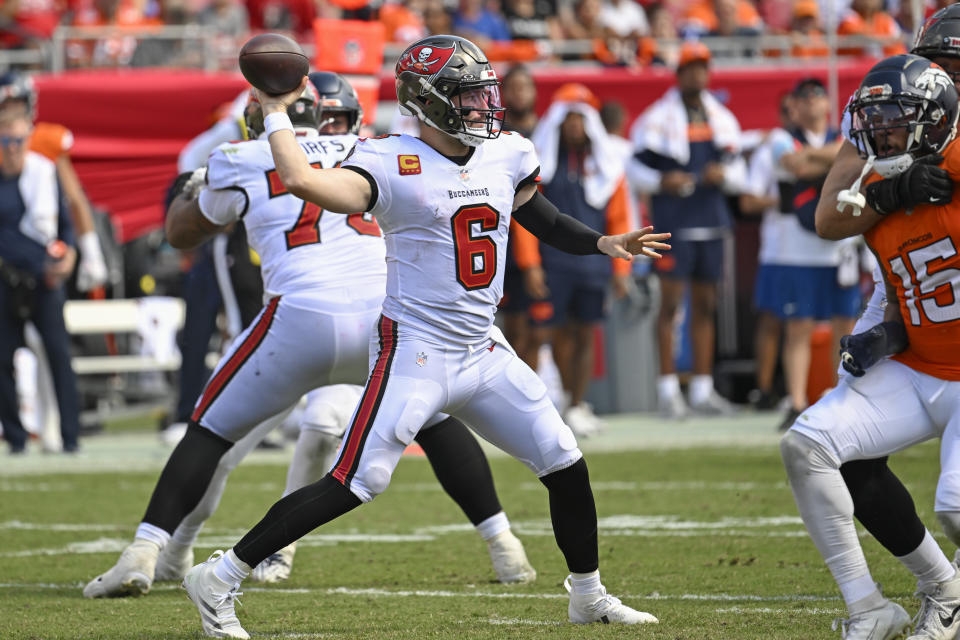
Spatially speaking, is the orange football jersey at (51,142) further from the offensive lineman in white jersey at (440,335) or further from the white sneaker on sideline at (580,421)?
the offensive lineman in white jersey at (440,335)

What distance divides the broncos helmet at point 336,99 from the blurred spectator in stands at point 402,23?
8393 millimetres

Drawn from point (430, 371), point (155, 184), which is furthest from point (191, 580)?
point (155, 184)

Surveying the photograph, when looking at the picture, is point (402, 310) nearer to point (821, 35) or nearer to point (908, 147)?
point (908, 147)

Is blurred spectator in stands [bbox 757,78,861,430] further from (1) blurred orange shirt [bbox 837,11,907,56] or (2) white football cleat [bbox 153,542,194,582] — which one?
(2) white football cleat [bbox 153,542,194,582]

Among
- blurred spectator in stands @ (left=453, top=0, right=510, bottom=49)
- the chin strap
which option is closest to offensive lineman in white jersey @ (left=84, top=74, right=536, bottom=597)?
the chin strap

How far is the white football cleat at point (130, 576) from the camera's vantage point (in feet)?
16.5

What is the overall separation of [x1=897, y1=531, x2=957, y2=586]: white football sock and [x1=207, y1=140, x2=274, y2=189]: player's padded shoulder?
250 centimetres

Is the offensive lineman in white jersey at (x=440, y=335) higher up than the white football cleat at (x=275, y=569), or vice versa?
the offensive lineman in white jersey at (x=440, y=335)

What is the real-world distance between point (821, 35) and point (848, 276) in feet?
17.3

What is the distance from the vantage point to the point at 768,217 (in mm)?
10773

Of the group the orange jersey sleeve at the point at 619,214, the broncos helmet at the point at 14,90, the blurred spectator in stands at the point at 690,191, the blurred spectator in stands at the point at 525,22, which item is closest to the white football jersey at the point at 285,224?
the broncos helmet at the point at 14,90

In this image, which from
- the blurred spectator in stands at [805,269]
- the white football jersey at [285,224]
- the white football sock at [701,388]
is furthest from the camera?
the white football sock at [701,388]

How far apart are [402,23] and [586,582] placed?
10456 mm

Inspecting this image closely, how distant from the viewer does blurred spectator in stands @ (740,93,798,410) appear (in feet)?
34.7
